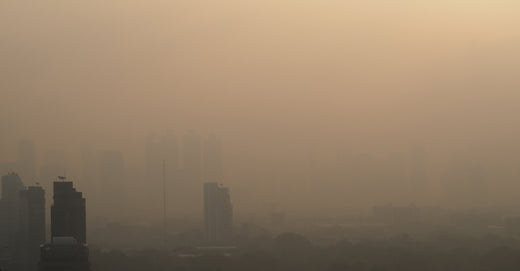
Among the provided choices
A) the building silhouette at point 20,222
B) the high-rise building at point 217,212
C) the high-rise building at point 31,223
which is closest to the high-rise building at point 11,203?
the building silhouette at point 20,222

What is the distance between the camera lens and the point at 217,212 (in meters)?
47.3

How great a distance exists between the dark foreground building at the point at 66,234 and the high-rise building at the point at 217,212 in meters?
14.1

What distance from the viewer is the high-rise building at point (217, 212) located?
45.3 meters

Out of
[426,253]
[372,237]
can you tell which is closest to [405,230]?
[372,237]

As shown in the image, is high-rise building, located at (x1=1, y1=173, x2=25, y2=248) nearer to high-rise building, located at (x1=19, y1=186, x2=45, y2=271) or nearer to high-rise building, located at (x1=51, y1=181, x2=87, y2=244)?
high-rise building, located at (x1=19, y1=186, x2=45, y2=271)

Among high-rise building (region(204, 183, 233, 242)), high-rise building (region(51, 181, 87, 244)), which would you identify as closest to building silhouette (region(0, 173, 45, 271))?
high-rise building (region(51, 181, 87, 244))

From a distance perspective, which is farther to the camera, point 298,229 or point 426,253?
point 298,229

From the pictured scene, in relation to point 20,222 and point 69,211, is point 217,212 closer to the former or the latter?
point 20,222

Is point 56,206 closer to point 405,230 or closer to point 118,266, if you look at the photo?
point 118,266

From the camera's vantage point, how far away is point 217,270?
33.1m

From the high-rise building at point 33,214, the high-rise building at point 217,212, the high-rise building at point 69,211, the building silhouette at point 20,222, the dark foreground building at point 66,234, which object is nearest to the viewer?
the dark foreground building at point 66,234

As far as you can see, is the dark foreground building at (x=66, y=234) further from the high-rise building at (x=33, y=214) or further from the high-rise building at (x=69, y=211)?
the high-rise building at (x=33, y=214)

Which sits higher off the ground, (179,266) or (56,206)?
(56,206)

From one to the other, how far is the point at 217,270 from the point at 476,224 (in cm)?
1907
